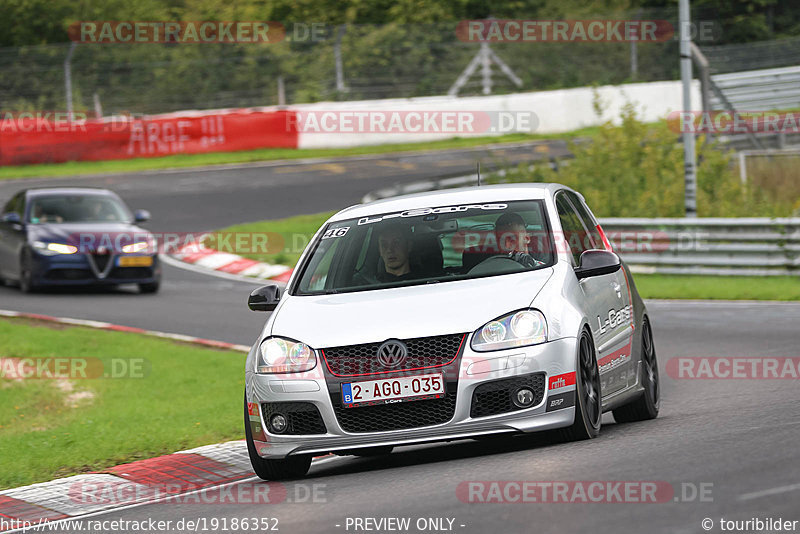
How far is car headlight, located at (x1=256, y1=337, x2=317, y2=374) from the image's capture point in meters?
7.57

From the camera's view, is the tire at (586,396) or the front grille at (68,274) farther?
the front grille at (68,274)

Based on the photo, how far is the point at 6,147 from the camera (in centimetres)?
3678

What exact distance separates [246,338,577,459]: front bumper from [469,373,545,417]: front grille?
0.07ft

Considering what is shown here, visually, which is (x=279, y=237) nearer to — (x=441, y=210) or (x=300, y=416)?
(x=441, y=210)

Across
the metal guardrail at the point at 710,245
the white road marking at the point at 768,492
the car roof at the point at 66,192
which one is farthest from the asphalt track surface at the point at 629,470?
the car roof at the point at 66,192

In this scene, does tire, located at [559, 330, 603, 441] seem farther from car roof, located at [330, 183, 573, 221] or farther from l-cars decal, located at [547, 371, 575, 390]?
car roof, located at [330, 183, 573, 221]

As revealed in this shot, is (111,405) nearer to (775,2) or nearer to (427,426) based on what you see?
(427,426)

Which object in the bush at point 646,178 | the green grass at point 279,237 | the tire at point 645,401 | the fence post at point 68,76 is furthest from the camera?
the fence post at point 68,76

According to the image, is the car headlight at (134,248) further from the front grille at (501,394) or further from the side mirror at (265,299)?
the front grille at (501,394)

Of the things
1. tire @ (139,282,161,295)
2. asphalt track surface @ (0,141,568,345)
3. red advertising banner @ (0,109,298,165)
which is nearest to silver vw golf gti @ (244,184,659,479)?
asphalt track surface @ (0,141,568,345)

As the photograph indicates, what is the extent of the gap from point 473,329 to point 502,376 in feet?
0.97

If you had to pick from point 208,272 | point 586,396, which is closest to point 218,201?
point 208,272

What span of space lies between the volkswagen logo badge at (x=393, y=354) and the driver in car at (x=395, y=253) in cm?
105

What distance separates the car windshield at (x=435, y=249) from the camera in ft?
27.4
